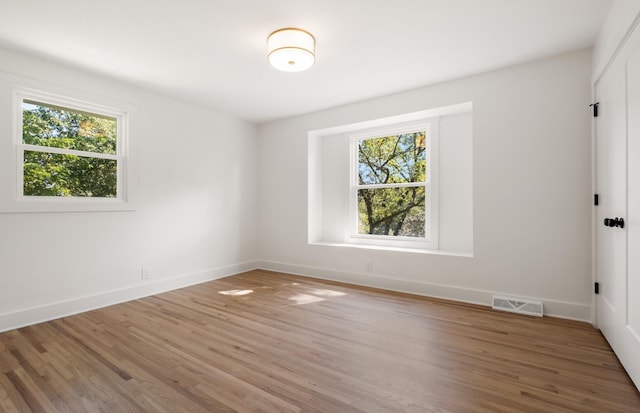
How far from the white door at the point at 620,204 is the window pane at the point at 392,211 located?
1.98 m

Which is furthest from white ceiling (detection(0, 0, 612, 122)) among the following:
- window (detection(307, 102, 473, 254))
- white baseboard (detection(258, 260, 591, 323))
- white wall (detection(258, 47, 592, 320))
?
white baseboard (detection(258, 260, 591, 323))

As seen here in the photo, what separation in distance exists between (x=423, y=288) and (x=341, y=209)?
183cm

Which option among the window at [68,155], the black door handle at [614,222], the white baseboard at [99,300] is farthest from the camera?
the window at [68,155]

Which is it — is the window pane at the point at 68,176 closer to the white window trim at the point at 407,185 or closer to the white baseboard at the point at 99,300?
the white baseboard at the point at 99,300

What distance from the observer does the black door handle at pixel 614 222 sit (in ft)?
7.11

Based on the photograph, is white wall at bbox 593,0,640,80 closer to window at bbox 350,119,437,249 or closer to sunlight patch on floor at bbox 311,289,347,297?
window at bbox 350,119,437,249

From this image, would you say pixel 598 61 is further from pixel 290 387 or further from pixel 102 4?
pixel 102 4

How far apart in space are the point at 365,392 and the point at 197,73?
350 centimetres

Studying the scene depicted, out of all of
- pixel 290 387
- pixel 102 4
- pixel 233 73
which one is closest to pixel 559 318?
pixel 290 387

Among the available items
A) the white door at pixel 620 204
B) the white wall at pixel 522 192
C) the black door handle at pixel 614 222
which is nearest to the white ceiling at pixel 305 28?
the white wall at pixel 522 192

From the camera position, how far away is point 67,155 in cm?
335

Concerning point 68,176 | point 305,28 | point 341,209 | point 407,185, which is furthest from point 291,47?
point 341,209

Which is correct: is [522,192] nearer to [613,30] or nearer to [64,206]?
[613,30]

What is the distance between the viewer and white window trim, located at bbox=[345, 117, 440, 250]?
4.23 m
